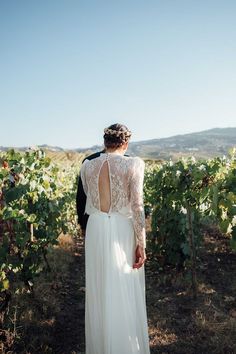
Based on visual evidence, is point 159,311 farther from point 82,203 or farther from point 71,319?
point 82,203

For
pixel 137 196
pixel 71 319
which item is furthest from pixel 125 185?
pixel 71 319

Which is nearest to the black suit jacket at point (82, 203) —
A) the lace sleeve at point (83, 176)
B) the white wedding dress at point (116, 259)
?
the lace sleeve at point (83, 176)

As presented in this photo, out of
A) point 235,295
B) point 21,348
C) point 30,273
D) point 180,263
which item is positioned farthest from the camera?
point 180,263

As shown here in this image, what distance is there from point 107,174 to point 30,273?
2.40 meters

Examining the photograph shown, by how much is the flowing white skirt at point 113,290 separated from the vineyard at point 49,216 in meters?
0.85

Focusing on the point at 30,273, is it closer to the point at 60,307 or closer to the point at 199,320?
the point at 60,307

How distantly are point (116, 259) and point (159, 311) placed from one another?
2210mm

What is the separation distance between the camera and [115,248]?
3.60 meters

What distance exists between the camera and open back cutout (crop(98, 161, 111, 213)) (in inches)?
141

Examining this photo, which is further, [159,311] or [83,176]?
Result: [159,311]

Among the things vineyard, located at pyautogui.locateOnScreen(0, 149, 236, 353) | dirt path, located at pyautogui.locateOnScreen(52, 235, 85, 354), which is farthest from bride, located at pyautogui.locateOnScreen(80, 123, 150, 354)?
vineyard, located at pyautogui.locateOnScreen(0, 149, 236, 353)

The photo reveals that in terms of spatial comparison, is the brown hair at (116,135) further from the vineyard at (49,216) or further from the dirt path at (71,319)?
the dirt path at (71,319)

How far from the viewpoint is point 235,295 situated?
602 centimetres

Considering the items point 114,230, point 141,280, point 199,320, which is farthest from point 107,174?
point 199,320
